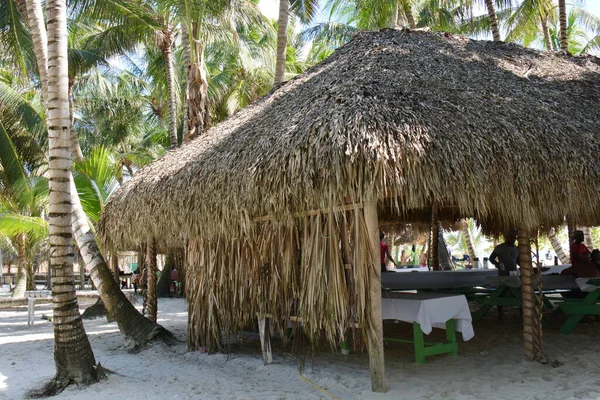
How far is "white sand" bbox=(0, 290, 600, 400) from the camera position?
4.75m

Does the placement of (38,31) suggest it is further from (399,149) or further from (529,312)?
(529,312)

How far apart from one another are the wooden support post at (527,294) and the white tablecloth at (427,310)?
58 cm

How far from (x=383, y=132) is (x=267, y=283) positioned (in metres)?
2.29

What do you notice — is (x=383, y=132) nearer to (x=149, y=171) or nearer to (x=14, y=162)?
(x=149, y=171)

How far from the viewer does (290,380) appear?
542 cm

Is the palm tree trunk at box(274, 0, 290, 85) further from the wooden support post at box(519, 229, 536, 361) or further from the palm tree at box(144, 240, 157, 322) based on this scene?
the wooden support post at box(519, 229, 536, 361)

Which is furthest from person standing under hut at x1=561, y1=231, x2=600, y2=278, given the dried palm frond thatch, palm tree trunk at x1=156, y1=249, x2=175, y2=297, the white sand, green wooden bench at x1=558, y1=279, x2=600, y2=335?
palm tree trunk at x1=156, y1=249, x2=175, y2=297

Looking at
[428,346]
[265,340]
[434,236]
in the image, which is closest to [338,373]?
[265,340]

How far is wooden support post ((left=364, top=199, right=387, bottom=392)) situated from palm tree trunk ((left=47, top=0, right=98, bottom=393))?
2.88 metres

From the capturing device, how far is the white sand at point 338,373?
4.75 m

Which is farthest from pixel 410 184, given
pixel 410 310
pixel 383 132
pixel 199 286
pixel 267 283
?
pixel 199 286

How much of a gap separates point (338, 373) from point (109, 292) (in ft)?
11.3

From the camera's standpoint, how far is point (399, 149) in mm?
4379

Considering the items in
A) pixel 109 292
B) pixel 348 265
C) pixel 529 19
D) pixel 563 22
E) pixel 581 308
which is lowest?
pixel 581 308
